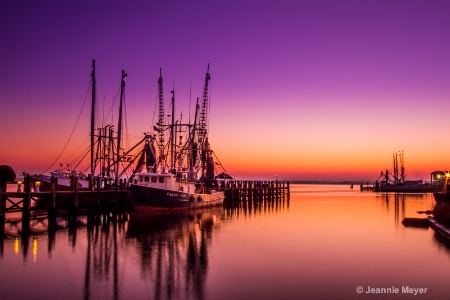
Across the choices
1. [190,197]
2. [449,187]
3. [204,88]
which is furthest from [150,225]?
[204,88]

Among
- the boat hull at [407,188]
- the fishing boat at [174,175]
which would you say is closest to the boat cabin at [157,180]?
the fishing boat at [174,175]

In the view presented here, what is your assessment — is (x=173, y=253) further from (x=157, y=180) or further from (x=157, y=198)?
(x=157, y=180)

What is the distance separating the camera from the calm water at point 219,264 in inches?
636

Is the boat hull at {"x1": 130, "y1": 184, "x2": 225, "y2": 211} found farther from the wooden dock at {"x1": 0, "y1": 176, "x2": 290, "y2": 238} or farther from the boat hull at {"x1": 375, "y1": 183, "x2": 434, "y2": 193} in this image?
the boat hull at {"x1": 375, "y1": 183, "x2": 434, "y2": 193}

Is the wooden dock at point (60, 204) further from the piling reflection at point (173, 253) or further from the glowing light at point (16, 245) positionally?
the piling reflection at point (173, 253)

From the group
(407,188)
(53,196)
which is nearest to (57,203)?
(53,196)

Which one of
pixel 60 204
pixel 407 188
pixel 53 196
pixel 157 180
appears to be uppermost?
pixel 157 180

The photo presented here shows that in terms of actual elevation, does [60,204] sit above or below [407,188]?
above

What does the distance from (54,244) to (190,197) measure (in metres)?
29.6

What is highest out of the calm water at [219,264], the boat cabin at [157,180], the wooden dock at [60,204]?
the boat cabin at [157,180]

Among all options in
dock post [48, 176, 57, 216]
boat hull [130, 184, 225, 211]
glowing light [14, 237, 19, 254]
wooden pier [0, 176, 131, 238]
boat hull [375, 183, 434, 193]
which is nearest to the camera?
glowing light [14, 237, 19, 254]

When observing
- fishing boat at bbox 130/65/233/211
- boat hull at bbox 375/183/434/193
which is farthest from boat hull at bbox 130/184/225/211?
boat hull at bbox 375/183/434/193

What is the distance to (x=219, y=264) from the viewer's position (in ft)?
69.9

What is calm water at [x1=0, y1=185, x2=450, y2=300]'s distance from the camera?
16.2 metres
